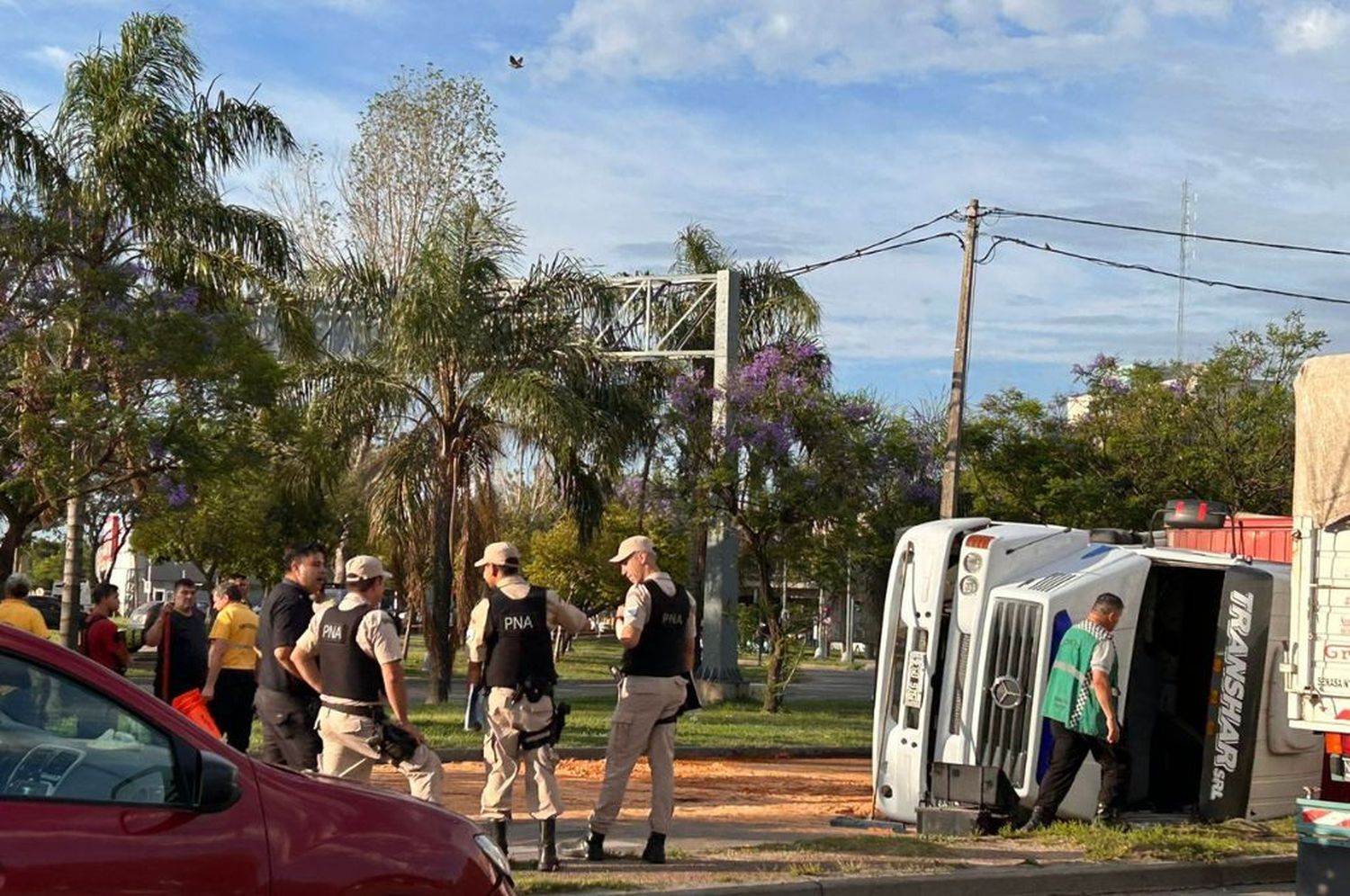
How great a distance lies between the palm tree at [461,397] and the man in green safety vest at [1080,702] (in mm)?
13333

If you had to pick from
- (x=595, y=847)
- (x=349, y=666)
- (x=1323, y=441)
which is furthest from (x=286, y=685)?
(x=1323, y=441)

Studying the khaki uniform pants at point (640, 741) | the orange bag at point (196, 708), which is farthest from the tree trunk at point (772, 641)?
the khaki uniform pants at point (640, 741)

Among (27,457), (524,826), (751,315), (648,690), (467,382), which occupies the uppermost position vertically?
(751,315)

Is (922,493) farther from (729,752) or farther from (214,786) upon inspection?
(214,786)

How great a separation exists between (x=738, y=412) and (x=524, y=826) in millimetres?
16474

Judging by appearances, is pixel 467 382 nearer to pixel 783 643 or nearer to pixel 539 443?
pixel 539 443

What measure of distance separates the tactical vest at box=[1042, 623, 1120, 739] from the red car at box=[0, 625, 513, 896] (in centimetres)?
723

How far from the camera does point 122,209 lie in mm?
21891

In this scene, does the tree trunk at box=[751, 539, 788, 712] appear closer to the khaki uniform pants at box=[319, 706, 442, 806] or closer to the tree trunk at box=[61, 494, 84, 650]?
the tree trunk at box=[61, 494, 84, 650]

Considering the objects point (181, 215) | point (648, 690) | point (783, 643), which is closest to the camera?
point (648, 690)

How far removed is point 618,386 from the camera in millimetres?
26766

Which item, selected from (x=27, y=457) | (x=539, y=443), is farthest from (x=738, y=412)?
(x=27, y=457)

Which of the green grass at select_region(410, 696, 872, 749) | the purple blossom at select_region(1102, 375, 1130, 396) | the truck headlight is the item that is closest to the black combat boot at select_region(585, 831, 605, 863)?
the truck headlight

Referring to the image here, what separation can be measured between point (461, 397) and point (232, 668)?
12521 millimetres
